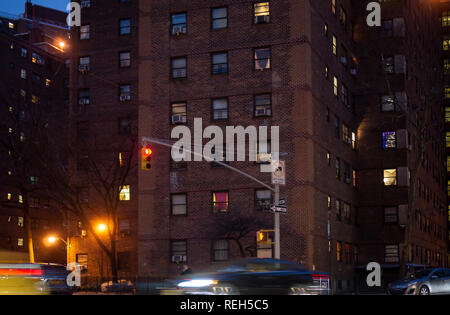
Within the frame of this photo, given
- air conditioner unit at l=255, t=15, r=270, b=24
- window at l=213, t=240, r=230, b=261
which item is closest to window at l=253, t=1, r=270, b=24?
air conditioner unit at l=255, t=15, r=270, b=24

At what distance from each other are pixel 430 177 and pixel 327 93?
2973cm

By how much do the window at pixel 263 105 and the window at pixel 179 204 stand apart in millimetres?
7967

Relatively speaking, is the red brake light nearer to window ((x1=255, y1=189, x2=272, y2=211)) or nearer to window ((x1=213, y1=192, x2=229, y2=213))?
window ((x1=213, y1=192, x2=229, y2=213))

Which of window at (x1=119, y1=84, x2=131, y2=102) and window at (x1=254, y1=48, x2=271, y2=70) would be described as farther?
window at (x1=119, y1=84, x2=131, y2=102)

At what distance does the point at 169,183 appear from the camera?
153 ft

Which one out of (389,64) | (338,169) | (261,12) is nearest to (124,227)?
(338,169)

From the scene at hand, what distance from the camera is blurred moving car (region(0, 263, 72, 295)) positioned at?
24.7 metres

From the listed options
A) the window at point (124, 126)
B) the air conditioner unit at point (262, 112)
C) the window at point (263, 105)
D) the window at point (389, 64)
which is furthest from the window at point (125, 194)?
the window at point (389, 64)

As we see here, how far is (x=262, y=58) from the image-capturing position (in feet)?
151

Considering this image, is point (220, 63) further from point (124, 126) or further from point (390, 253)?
point (390, 253)

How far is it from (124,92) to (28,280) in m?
35.7

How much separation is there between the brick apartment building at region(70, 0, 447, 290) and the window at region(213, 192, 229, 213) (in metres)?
0.10
